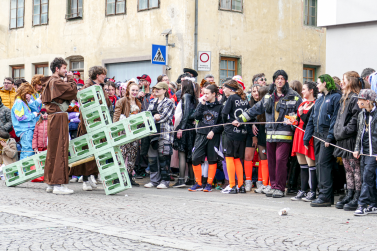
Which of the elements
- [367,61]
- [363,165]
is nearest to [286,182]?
[363,165]

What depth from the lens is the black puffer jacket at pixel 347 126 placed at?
8234 mm

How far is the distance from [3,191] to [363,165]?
238 inches

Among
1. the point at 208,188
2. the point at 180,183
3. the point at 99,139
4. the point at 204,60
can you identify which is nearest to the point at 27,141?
the point at 99,139

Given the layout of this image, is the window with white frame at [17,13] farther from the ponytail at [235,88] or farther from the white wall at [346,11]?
the ponytail at [235,88]

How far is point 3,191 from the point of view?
9977 mm

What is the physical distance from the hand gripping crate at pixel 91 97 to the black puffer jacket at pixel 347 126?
394 centimetres

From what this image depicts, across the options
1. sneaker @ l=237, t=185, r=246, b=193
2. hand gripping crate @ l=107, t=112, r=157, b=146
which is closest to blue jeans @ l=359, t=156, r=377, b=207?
sneaker @ l=237, t=185, r=246, b=193

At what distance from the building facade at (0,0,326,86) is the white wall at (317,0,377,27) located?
706 cm

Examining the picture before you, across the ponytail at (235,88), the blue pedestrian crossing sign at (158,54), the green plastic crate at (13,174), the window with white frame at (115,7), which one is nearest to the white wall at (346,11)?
the ponytail at (235,88)

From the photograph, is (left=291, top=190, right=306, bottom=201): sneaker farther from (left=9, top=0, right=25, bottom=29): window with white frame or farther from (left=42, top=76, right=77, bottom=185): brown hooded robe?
(left=9, top=0, right=25, bottom=29): window with white frame

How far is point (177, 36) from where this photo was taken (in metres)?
20.5

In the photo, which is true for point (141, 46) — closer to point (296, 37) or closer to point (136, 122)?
point (296, 37)

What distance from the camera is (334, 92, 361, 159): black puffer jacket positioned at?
8.23 metres

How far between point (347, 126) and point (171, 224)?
10.2ft
